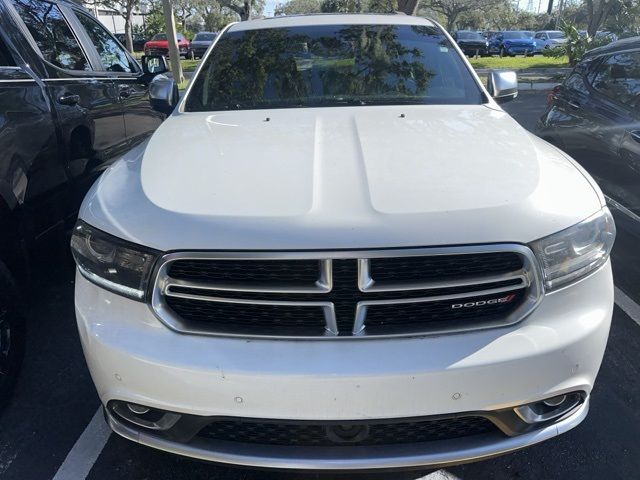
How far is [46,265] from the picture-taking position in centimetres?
416

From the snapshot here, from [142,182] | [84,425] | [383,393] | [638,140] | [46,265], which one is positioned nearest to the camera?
[383,393]

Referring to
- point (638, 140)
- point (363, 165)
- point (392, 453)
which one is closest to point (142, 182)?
point (363, 165)

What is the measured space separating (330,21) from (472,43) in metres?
27.6

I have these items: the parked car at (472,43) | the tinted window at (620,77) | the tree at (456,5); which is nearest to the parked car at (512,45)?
the parked car at (472,43)

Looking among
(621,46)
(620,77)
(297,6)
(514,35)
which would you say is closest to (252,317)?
(620,77)

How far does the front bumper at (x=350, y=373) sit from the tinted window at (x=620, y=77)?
9.25ft

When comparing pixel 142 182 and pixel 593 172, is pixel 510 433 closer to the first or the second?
pixel 142 182

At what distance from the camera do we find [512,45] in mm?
31188

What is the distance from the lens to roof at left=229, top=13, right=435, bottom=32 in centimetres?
386

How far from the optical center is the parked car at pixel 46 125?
9.44 feet

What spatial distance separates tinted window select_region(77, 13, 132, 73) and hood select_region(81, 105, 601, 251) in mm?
2526

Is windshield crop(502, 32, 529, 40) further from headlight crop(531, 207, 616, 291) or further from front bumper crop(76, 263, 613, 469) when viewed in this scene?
front bumper crop(76, 263, 613, 469)

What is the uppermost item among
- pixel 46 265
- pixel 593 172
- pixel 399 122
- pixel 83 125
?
pixel 399 122

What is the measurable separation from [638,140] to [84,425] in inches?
146
